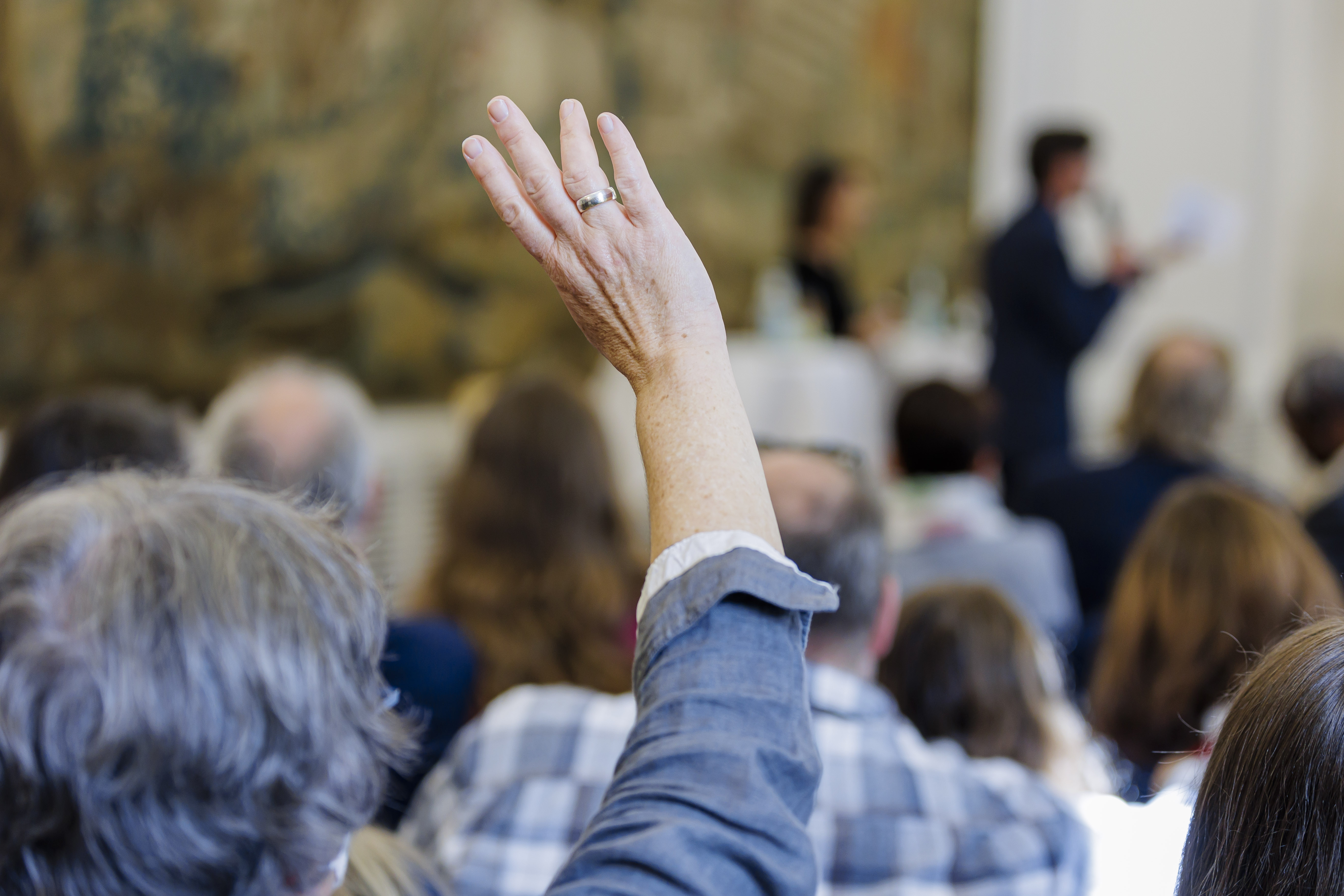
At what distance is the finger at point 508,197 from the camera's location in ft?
3.56

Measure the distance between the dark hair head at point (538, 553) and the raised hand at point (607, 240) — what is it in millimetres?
1962

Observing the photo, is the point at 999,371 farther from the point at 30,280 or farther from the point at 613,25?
the point at 30,280

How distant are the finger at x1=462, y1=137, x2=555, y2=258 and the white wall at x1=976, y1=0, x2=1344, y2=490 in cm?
991

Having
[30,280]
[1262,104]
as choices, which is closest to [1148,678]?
[30,280]

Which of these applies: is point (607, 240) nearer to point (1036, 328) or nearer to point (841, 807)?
point (841, 807)

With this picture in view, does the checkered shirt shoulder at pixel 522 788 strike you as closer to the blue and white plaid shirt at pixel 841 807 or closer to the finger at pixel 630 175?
the blue and white plaid shirt at pixel 841 807

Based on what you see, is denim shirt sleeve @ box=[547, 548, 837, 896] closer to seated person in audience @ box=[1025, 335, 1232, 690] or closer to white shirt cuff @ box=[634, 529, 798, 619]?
white shirt cuff @ box=[634, 529, 798, 619]

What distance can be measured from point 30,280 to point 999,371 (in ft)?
15.0

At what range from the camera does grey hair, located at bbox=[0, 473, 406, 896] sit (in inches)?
36.2

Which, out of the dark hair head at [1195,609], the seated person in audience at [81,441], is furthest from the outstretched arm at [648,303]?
the dark hair head at [1195,609]

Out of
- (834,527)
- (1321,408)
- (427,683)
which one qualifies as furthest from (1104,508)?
(427,683)

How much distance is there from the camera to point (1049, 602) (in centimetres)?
394

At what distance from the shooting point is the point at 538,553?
3.28 m

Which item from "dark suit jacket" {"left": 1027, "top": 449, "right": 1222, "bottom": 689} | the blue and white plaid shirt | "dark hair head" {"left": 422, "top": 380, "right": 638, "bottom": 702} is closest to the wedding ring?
the blue and white plaid shirt
